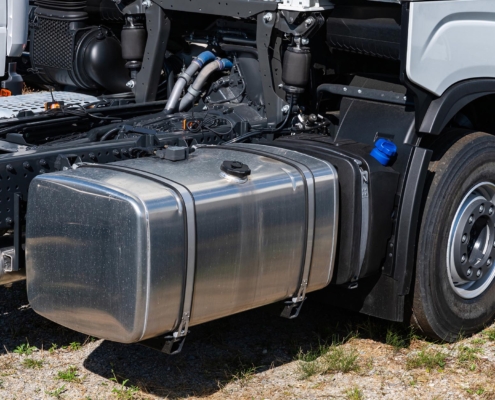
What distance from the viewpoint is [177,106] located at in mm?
4820

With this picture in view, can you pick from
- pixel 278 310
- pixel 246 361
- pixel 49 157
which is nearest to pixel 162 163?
pixel 49 157

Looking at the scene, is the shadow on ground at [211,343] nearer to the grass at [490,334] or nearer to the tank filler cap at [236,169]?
the grass at [490,334]

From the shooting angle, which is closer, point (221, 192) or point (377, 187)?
point (221, 192)

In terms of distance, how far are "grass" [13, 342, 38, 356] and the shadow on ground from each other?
41 millimetres

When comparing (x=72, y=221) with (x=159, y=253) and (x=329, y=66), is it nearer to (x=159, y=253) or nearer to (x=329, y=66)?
(x=159, y=253)

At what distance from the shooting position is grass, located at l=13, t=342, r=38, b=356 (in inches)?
165

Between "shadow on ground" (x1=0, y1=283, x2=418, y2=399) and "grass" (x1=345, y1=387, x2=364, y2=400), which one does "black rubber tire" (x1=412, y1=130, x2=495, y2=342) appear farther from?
"grass" (x1=345, y1=387, x2=364, y2=400)

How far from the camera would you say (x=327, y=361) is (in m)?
4.08

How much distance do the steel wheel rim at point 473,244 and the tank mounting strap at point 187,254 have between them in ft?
4.61

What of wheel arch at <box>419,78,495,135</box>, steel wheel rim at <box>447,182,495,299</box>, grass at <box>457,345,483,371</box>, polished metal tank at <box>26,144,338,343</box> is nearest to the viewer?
polished metal tank at <box>26,144,338,343</box>

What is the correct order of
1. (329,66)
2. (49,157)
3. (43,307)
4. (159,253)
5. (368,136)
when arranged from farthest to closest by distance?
(329,66)
(368,136)
(49,157)
(43,307)
(159,253)

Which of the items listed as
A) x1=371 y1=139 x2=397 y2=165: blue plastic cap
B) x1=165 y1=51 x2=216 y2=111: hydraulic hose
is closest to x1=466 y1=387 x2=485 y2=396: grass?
x1=371 y1=139 x2=397 y2=165: blue plastic cap

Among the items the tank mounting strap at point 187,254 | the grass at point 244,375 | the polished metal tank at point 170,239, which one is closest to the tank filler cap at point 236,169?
the polished metal tank at point 170,239

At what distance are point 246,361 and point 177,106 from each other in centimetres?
142
